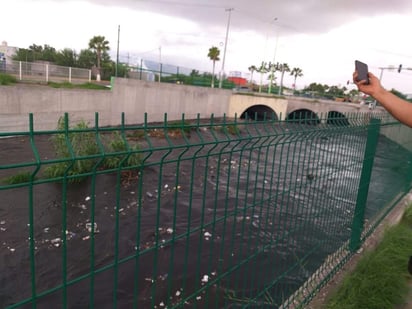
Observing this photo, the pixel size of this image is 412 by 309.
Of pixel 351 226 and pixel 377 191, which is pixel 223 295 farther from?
pixel 377 191

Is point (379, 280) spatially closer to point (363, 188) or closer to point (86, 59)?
point (363, 188)

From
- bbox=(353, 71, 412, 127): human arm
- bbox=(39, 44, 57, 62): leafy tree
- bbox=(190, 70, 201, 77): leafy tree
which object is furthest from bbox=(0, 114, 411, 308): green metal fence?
bbox=(39, 44, 57, 62): leafy tree

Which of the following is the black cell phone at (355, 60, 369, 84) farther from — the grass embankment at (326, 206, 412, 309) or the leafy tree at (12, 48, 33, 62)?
the leafy tree at (12, 48, 33, 62)

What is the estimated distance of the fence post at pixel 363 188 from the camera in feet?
11.7

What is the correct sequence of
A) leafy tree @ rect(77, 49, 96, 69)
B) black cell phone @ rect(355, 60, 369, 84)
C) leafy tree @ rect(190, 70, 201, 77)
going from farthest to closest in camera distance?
leafy tree @ rect(77, 49, 96, 69) < leafy tree @ rect(190, 70, 201, 77) < black cell phone @ rect(355, 60, 369, 84)

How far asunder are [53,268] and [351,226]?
169 inches

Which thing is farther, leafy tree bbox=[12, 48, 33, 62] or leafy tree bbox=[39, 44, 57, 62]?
leafy tree bbox=[39, 44, 57, 62]

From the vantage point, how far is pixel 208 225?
198 centimetres

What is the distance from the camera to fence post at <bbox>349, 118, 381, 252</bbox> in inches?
141

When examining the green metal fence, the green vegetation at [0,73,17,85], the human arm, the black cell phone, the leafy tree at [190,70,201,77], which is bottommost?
the green metal fence

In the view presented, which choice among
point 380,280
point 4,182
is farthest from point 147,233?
point 380,280

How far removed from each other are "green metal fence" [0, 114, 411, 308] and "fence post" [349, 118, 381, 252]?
15 millimetres

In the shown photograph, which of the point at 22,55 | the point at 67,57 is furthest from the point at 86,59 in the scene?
the point at 22,55

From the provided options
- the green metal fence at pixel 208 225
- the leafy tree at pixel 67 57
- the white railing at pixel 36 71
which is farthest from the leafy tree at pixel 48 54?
the green metal fence at pixel 208 225
